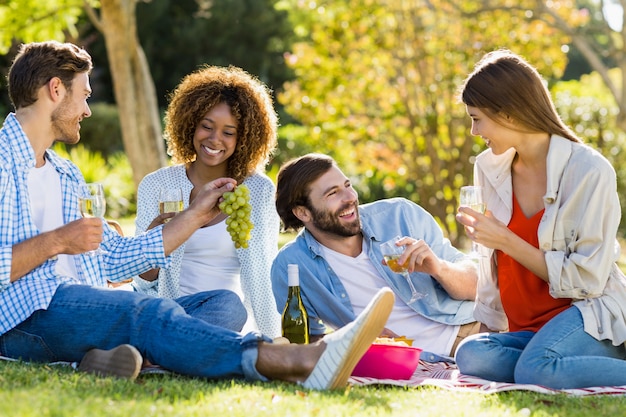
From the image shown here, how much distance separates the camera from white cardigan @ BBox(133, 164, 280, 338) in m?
5.65

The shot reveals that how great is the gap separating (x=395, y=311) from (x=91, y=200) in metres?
1.91

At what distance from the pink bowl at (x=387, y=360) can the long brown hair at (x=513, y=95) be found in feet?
4.03

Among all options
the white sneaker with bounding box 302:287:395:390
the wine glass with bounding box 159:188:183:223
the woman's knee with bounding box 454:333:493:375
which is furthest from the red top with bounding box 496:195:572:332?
the wine glass with bounding box 159:188:183:223

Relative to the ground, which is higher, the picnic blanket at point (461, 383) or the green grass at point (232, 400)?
the green grass at point (232, 400)

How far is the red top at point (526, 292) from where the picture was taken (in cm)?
466

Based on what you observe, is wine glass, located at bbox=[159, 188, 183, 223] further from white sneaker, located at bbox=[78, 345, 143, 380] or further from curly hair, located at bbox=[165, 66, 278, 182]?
white sneaker, located at bbox=[78, 345, 143, 380]

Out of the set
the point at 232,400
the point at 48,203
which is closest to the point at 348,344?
the point at 232,400

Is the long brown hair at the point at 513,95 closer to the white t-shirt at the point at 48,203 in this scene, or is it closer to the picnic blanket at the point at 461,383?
the picnic blanket at the point at 461,383

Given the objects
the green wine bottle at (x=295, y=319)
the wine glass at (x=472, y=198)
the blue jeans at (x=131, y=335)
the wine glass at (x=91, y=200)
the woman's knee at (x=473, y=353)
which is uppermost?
the wine glass at (x=91, y=200)

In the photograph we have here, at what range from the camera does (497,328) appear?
4941mm

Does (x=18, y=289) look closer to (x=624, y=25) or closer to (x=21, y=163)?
(x=21, y=163)

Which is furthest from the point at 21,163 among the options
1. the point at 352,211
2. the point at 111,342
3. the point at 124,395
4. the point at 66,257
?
the point at 352,211

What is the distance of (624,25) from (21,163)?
7537mm

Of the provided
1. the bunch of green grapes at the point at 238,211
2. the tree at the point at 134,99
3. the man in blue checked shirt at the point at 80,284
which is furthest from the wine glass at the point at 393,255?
the tree at the point at 134,99
